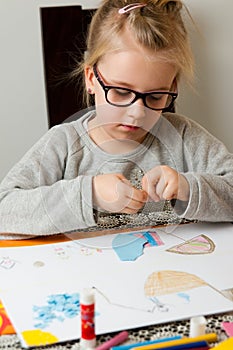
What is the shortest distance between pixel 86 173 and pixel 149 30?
264 millimetres

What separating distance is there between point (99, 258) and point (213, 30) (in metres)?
1.06

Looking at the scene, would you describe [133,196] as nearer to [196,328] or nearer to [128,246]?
[128,246]

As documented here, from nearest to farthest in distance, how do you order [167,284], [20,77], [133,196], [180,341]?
[180,341]
[167,284]
[133,196]
[20,77]

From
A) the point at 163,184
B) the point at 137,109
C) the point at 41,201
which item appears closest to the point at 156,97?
the point at 137,109

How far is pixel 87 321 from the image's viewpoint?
68 cm

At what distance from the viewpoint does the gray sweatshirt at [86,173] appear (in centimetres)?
99

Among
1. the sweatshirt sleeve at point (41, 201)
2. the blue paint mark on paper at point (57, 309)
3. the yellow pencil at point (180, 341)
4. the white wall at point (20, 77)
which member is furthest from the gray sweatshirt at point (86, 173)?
the white wall at point (20, 77)

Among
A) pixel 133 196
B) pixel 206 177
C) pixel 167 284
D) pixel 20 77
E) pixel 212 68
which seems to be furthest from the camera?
pixel 212 68

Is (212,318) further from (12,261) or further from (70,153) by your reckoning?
(70,153)

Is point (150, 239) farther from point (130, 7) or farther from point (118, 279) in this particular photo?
point (130, 7)

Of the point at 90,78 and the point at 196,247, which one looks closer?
the point at 196,247

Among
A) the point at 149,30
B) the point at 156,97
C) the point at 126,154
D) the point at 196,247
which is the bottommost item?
the point at 196,247

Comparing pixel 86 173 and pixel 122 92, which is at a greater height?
pixel 122 92

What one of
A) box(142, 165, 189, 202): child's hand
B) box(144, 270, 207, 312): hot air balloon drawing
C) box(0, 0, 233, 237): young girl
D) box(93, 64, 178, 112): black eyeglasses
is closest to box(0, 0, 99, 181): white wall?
box(0, 0, 233, 237): young girl
